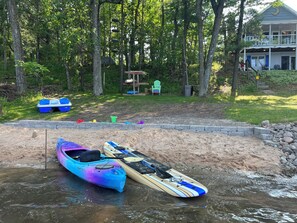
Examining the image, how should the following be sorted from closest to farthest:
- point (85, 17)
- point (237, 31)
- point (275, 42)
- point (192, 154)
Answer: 1. point (192, 154)
2. point (85, 17)
3. point (237, 31)
4. point (275, 42)

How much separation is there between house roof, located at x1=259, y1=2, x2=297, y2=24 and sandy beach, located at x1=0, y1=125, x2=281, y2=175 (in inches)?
996

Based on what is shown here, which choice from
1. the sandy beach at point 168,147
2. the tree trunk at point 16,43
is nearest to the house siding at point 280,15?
the tree trunk at point 16,43

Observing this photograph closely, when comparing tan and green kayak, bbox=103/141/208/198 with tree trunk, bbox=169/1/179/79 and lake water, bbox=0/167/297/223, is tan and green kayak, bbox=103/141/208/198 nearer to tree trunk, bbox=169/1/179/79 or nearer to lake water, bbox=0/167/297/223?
lake water, bbox=0/167/297/223

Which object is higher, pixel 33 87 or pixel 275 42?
pixel 275 42

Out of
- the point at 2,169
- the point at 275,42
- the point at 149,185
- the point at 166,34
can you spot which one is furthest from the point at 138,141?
the point at 275,42

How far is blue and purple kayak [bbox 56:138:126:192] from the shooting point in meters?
6.66

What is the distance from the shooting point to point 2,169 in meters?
8.35

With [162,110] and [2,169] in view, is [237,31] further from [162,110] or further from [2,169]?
[2,169]

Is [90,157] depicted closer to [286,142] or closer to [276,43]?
[286,142]

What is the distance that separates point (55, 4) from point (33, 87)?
6.31 meters

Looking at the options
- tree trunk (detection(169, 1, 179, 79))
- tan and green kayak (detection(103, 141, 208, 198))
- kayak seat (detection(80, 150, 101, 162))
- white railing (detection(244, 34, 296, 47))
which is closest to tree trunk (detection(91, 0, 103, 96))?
tree trunk (detection(169, 1, 179, 79))

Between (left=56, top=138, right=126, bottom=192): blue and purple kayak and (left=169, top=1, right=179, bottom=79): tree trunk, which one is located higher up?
(left=169, top=1, right=179, bottom=79): tree trunk

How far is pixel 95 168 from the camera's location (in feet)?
23.3

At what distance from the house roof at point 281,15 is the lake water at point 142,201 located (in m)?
27.6
